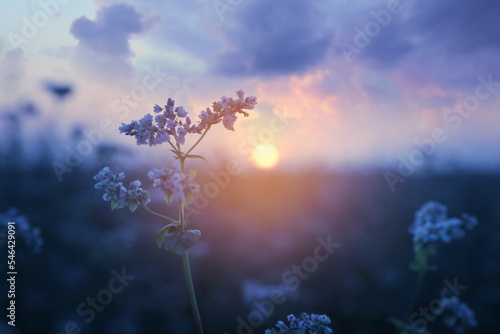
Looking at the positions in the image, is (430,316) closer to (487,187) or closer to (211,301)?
(211,301)

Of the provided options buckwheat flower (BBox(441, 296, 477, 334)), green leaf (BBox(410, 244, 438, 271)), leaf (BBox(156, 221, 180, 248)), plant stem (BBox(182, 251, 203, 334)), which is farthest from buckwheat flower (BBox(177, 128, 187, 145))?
buckwheat flower (BBox(441, 296, 477, 334))

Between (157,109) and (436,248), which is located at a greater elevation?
(157,109)

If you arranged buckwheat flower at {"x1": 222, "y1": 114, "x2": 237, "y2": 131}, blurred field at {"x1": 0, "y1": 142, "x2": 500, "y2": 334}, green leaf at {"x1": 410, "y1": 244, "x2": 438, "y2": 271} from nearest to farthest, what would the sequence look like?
buckwheat flower at {"x1": 222, "y1": 114, "x2": 237, "y2": 131}
green leaf at {"x1": 410, "y1": 244, "x2": 438, "y2": 271}
blurred field at {"x1": 0, "y1": 142, "x2": 500, "y2": 334}

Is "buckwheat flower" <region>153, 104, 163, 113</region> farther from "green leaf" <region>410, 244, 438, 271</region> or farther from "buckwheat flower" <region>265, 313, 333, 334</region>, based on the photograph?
"green leaf" <region>410, 244, 438, 271</region>

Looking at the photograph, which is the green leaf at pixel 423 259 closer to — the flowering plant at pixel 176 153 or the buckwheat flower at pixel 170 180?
the flowering plant at pixel 176 153

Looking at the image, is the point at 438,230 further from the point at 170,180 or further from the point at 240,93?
the point at 170,180

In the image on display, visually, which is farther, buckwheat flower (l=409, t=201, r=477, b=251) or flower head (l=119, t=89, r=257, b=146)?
buckwheat flower (l=409, t=201, r=477, b=251)

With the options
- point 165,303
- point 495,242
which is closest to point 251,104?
point 165,303

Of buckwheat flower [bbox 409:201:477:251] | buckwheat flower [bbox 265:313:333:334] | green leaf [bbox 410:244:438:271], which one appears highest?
buckwheat flower [bbox 409:201:477:251]

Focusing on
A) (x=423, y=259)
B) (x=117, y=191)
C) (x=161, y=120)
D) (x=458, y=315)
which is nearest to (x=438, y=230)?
(x=423, y=259)
